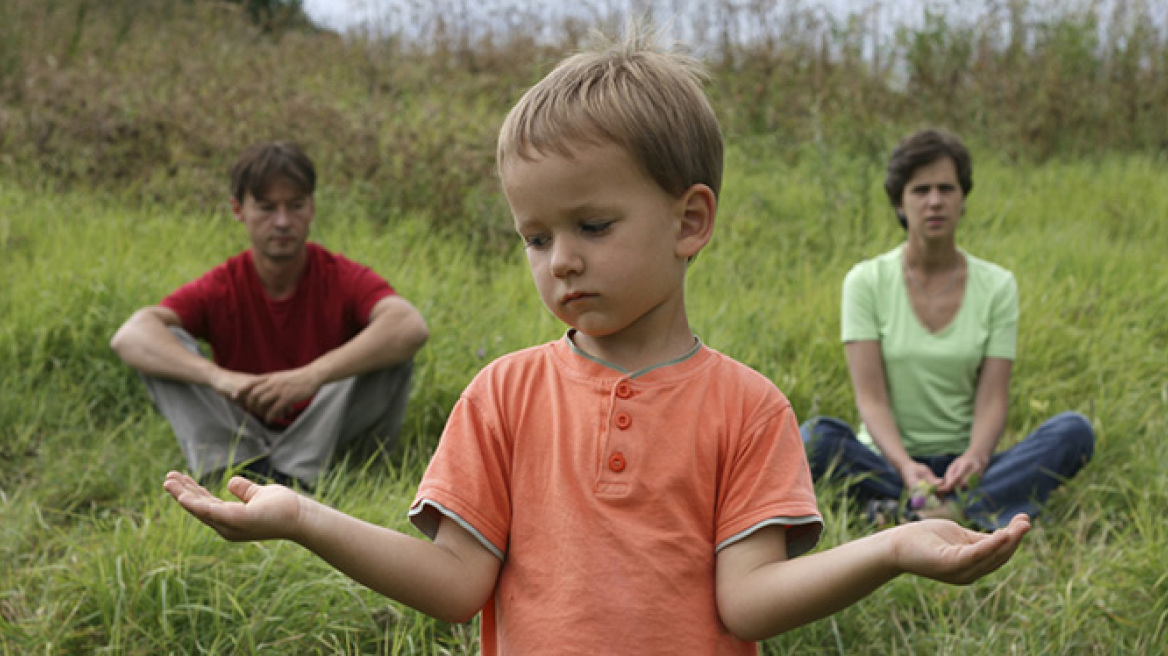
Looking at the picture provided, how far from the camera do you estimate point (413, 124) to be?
7.06 meters

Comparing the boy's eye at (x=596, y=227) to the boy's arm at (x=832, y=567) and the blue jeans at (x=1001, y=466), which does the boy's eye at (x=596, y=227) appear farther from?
the blue jeans at (x=1001, y=466)

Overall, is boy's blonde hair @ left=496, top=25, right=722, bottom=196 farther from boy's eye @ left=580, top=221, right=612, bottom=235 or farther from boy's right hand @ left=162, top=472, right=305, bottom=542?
boy's right hand @ left=162, top=472, right=305, bottom=542

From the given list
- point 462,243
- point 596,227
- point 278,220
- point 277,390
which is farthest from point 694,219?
point 462,243

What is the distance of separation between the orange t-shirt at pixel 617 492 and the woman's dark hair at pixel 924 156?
2615 millimetres

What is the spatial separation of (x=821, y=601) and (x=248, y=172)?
329 centimetres

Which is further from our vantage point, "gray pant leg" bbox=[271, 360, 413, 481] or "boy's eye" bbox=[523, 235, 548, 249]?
"gray pant leg" bbox=[271, 360, 413, 481]

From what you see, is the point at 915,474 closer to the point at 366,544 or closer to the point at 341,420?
the point at 341,420

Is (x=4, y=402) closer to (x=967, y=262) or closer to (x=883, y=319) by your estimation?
(x=883, y=319)

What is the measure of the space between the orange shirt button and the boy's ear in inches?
11.7

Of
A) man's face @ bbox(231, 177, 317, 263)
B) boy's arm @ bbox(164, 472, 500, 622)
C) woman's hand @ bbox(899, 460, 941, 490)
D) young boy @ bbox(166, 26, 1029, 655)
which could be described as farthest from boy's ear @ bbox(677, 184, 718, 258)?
man's face @ bbox(231, 177, 317, 263)

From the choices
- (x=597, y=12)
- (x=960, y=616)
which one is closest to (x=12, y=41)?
(x=597, y=12)

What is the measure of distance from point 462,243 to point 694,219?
4.23 m

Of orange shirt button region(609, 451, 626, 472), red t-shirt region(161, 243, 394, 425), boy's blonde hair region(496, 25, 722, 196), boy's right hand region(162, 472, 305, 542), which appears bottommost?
red t-shirt region(161, 243, 394, 425)

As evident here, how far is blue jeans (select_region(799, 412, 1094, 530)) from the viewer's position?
374 centimetres
